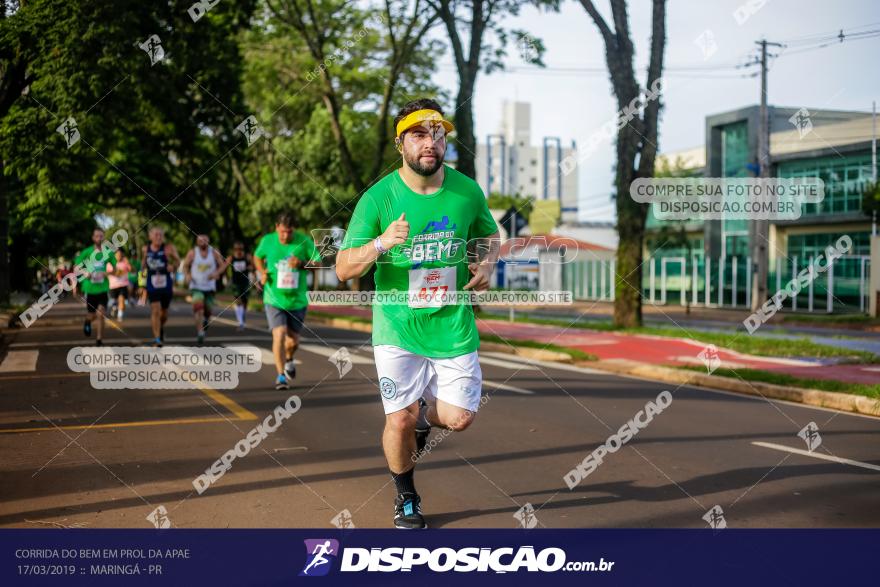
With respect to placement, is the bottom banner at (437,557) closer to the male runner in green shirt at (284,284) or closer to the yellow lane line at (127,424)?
the yellow lane line at (127,424)

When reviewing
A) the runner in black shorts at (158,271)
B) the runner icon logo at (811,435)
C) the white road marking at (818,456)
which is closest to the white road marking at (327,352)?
the runner in black shorts at (158,271)

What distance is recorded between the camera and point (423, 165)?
4.85m

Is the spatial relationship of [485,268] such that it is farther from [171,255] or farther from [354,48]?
[354,48]

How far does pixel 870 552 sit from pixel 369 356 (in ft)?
37.1

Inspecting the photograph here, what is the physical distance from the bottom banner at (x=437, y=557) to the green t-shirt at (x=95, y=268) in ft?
39.0

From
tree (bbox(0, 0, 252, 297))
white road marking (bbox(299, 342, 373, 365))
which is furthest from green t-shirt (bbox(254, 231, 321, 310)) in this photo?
tree (bbox(0, 0, 252, 297))

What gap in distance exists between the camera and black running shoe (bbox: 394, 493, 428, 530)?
16.3ft

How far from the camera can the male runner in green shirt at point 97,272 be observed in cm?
1603

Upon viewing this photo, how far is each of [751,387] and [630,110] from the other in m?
9.80

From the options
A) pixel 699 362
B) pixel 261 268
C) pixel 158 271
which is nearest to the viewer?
pixel 261 268

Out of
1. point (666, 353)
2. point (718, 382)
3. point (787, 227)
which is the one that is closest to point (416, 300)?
point (718, 382)

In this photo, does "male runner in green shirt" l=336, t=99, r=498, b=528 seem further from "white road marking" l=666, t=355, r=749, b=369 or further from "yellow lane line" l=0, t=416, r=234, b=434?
"white road marking" l=666, t=355, r=749, b=369

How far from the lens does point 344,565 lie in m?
4.38

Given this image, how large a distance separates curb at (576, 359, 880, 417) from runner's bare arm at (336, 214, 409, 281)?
7078 mm
